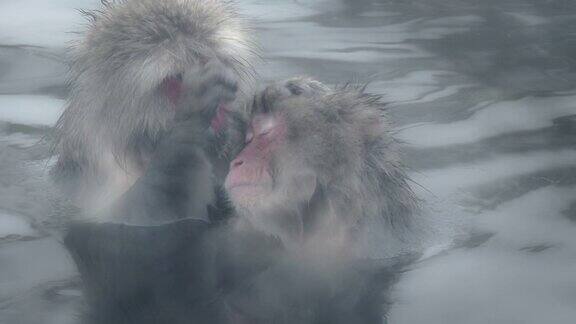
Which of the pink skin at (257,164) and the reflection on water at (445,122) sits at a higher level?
the pink skin at (257,164)

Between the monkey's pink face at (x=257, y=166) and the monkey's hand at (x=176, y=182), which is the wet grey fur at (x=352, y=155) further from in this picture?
the monkey's hand at (x=176, y=182)

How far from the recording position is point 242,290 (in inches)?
116

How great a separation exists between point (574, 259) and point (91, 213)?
4.83 ft

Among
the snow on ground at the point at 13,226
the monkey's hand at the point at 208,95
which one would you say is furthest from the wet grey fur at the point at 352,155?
the snow on ground at the point at 13,226

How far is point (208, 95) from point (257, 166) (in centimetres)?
36

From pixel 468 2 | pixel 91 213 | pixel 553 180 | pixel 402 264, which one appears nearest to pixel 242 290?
pixel 402 264

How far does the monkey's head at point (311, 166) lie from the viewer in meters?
3.08

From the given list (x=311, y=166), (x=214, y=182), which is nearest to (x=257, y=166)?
(x=311, y=166)

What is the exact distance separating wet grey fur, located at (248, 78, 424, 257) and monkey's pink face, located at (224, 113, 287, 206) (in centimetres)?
4

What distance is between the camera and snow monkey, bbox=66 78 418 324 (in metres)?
2.93

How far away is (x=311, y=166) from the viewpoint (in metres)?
3.07

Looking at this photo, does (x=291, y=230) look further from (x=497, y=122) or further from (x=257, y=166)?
(x=497, y=122)

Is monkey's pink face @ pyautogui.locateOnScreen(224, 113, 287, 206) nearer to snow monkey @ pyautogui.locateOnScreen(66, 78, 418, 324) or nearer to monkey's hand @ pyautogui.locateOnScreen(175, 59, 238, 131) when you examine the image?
snow monkey @ pyautogui.locateOnScreen(66, 78, 418, 324)

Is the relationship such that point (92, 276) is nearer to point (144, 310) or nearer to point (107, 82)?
point (144, 310)
